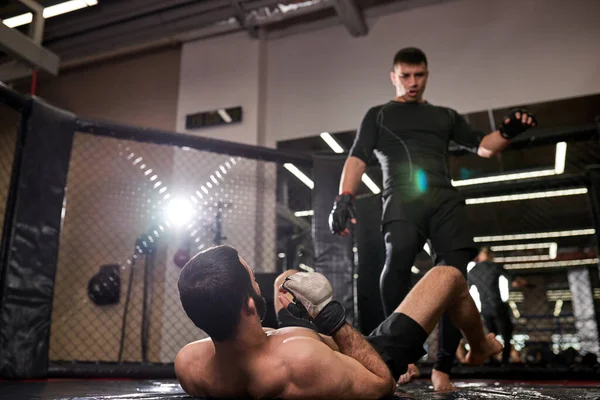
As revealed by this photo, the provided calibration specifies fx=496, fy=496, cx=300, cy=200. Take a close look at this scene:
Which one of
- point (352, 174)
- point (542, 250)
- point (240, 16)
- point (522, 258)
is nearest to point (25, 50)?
point (352, 174)

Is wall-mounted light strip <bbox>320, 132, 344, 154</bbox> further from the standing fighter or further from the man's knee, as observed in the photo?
the man's knee

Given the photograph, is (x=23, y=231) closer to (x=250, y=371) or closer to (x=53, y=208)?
(x=53, y=208)

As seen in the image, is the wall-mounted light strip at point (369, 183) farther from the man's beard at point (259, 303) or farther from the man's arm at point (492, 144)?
the man's beard at point (259, 303)

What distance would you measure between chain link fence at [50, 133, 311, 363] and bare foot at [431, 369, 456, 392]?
2.77 meters

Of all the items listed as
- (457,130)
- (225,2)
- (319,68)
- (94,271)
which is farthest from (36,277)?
(319,68)

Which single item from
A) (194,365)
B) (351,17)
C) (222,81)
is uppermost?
(351,17)

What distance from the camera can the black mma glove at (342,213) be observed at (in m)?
2.15

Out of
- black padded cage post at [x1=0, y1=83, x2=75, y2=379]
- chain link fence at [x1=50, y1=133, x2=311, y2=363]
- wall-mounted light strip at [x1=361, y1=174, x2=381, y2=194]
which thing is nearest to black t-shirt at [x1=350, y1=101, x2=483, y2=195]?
black padded cage post at [x1=0, y1=83, x2=75, y2=379]

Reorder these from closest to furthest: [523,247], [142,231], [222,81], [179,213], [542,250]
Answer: [179,213] < [142,231] < [222,81] < [523,247] < [542,250]

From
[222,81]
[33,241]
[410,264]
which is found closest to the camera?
[410,264]

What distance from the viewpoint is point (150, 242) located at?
4.79 meters

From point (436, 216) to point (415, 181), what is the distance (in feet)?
0.57

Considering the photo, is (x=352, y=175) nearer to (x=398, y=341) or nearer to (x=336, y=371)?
(x=398, y=341)

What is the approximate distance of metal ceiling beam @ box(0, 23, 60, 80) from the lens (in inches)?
97.3
